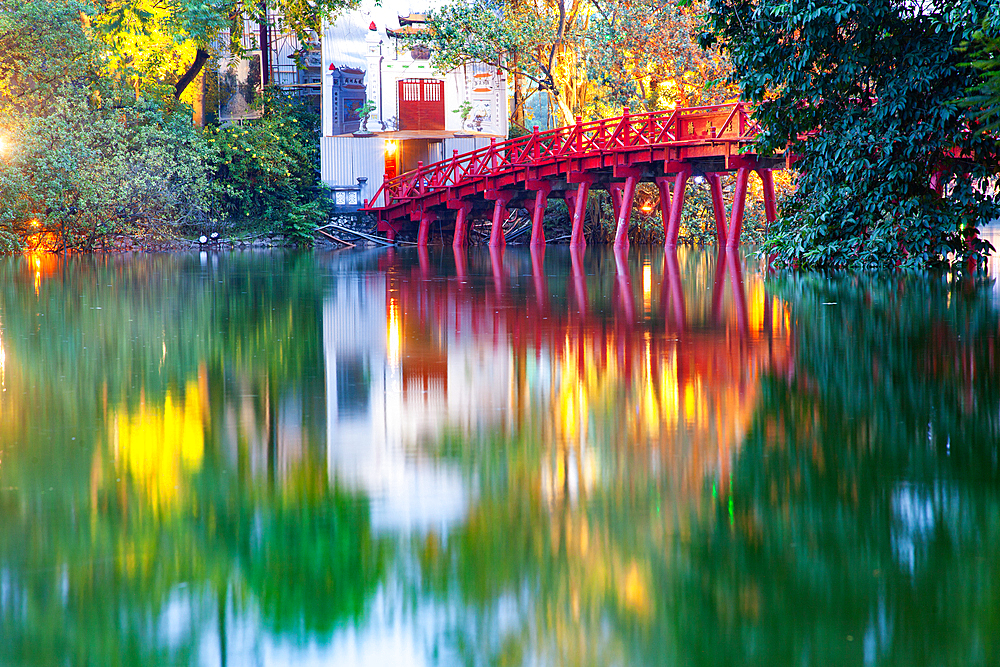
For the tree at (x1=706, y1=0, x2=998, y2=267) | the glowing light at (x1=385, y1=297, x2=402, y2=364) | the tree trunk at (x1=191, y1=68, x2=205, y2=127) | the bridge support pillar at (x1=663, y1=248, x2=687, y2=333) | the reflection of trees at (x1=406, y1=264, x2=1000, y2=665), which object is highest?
the tree trunk at (x1=191, y1=68, x2=205, y2=127)

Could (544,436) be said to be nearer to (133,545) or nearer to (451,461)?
(451,461)

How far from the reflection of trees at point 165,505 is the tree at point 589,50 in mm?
25663

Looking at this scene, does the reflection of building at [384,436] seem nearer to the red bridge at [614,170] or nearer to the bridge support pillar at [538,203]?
the red bridge at [614,170]

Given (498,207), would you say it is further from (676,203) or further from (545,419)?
(545,419)

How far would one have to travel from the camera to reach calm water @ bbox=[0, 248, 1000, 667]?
263 cm

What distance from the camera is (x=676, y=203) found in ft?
82.5

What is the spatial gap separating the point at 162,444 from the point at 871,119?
42.6 feet

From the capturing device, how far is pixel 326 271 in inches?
760

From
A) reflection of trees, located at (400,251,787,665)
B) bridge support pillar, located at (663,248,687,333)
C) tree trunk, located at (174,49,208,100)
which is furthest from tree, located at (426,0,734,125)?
reflection of trees, located at (400,251,787,665)

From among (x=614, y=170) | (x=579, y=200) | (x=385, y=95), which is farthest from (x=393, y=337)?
(x=385, y=95)

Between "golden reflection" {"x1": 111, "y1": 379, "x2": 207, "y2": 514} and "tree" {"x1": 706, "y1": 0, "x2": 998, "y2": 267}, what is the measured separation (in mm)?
11425

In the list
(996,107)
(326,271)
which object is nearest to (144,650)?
(996,107)

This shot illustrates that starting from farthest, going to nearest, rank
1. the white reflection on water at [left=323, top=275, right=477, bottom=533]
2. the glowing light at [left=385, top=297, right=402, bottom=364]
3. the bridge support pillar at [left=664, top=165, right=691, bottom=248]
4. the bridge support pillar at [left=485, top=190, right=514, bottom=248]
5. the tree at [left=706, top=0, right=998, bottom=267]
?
the bridge support pillar at [left=485, top=190, right=514, bottom=248] < the bridge support pillar at [left=664, top=165, right=691, bottom=248] < the tree at [left=706, top=0, right=998, bottom=267] < the glowing light at [left=385, top=297, right=402, bottom=364] < the white reflection on water at [left=323, top=275, right=477, bottom=533]

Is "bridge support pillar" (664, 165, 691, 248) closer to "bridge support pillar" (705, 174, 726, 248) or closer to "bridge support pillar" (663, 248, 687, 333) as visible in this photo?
"bridge support pillar" (705, 174, 726, 248)
